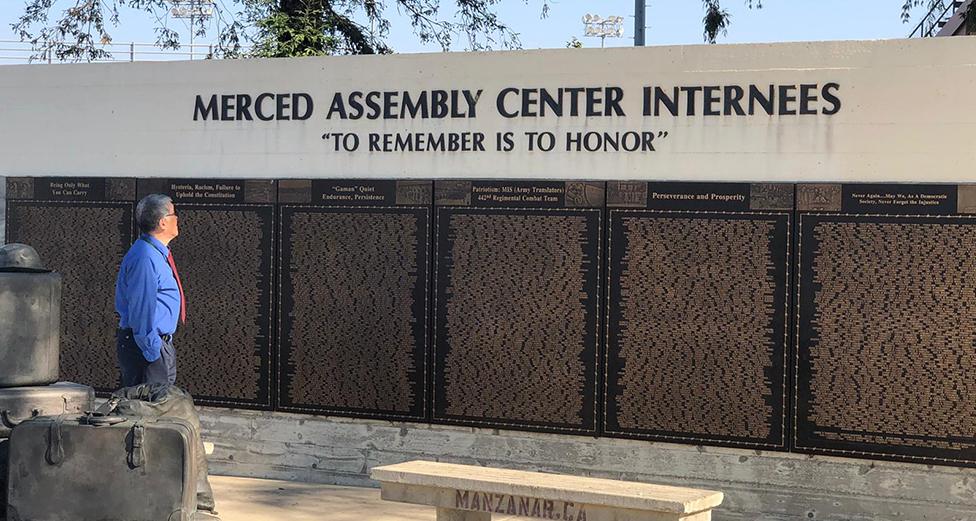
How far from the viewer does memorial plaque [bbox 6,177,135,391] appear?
31.1 feet

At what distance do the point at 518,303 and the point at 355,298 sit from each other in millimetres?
1037

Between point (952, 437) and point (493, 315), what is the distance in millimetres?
2568

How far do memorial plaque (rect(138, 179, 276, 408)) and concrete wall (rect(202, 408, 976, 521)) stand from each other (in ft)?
0.71

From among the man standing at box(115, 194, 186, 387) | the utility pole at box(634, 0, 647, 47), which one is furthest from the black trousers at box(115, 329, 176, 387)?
the utility pole at box(634, 0, 647, 47)

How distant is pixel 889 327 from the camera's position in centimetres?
779

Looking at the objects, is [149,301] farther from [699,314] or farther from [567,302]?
[699,314]

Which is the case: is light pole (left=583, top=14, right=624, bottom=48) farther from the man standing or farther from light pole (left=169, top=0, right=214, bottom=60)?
the man standing

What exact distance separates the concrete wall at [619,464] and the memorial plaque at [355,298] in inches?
6.7

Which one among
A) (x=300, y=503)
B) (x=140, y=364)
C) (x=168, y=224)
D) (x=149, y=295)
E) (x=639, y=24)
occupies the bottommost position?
(x=300, y=503)

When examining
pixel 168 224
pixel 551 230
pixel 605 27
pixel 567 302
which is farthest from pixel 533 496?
pixel 605 27

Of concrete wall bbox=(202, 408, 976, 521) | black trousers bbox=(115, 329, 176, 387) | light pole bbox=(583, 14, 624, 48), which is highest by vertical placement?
light pole bbox=(583, 14, 624, 48)

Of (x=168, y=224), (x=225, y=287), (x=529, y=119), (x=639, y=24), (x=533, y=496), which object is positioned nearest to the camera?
(x=533, y=496)

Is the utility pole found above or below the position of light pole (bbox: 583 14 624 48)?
below

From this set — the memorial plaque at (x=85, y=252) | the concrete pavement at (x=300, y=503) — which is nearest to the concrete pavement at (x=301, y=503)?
the concrete pavement at (x=300, y=503)
